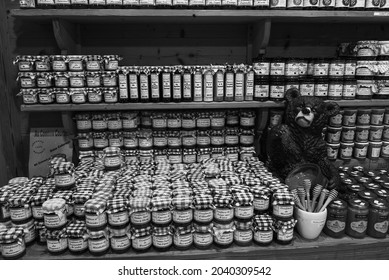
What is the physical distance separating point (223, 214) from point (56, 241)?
2.39 feet

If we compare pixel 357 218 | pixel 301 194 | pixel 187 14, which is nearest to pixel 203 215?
pixel 301 194

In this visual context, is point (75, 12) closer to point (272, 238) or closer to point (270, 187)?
point (270, 187)

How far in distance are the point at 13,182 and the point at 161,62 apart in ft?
3.74

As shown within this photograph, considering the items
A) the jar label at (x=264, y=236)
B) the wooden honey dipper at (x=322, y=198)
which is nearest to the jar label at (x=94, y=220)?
the jar label at (x=264, y=236)

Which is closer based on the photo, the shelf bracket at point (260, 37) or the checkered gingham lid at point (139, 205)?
the checkered gingham lid at point (139, 205)

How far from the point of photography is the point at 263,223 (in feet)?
5.10

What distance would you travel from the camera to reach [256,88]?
6.55ft

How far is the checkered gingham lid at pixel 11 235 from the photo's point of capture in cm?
141

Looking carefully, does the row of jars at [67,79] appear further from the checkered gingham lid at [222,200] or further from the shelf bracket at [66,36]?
the checkered gingham lid at [222,200]

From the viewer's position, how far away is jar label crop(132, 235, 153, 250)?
Answer: 1.49 metres

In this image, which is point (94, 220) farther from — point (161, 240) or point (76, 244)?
point (161, 240)

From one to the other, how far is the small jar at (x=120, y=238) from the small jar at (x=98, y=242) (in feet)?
0.09

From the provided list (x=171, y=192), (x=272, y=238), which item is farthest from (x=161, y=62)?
(x=272, y=238)

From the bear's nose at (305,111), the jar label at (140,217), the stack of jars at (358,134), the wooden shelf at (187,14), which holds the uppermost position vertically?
the wooden shelf at (187,14)
